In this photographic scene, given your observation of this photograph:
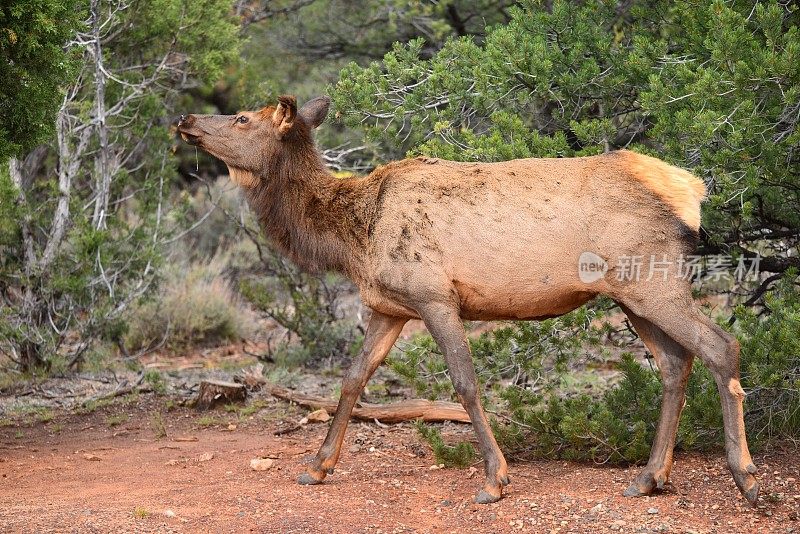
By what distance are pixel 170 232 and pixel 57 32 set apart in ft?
16.1

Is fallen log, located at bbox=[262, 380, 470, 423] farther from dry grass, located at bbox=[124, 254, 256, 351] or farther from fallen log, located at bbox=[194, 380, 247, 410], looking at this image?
dry grass, located at bbox=[124, 254, 256, 351]

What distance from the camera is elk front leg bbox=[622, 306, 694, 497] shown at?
23.2 feet

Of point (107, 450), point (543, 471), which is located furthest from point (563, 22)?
point (107, 450)

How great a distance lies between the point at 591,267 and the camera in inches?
271

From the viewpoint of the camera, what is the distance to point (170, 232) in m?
12.5

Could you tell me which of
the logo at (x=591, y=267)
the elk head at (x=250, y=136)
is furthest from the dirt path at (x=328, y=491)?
the elk head at (x=250, y=136)

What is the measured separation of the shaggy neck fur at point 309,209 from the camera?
7738 millimetres

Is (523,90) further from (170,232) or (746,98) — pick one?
(170,232)

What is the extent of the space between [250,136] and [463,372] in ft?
8.64

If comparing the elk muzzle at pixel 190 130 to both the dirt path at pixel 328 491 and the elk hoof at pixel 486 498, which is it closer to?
the dirt path at pixel 328 491

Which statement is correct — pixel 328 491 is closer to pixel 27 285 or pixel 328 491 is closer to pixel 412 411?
pixel 412 411

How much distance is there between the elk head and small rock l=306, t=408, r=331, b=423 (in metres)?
2.99

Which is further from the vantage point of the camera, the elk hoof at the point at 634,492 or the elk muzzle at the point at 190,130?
the elk muzzle at the point at 190,130

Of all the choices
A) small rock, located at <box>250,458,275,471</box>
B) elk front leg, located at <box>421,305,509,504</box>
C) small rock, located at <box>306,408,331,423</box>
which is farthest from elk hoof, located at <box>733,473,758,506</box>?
small rock, located at <box>306,408,331,423</box>
